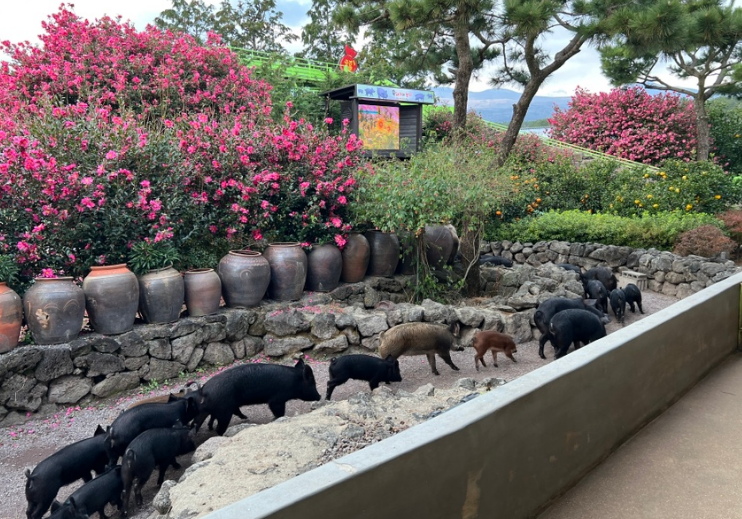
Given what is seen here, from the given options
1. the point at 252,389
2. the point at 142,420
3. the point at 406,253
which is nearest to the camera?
the point at 142,420

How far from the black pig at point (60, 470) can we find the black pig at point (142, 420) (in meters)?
0.08

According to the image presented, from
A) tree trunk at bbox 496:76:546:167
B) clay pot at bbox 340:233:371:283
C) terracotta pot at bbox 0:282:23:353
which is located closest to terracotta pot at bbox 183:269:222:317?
terracotta pot at bbox 0:282:23:353

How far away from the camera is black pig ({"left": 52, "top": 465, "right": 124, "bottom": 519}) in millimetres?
3054

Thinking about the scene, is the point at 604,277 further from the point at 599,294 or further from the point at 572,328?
the point at 572,328

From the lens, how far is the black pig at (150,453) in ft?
10.9

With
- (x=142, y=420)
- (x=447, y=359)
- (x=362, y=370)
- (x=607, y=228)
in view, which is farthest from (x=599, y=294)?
(x=142, y=420)

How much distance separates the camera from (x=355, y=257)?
7.30m

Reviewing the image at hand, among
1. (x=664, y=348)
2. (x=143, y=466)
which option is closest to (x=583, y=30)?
(x=664, y=348)

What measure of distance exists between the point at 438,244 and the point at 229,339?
12.3ft

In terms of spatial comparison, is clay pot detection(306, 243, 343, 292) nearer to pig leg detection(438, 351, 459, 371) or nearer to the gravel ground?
the gravel ground

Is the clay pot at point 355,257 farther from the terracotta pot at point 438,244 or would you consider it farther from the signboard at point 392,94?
the signboard at point 392,94

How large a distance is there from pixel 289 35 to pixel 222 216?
19.7m

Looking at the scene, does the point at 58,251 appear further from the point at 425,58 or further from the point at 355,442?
the point at 425,58

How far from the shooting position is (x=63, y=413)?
4855 mm
